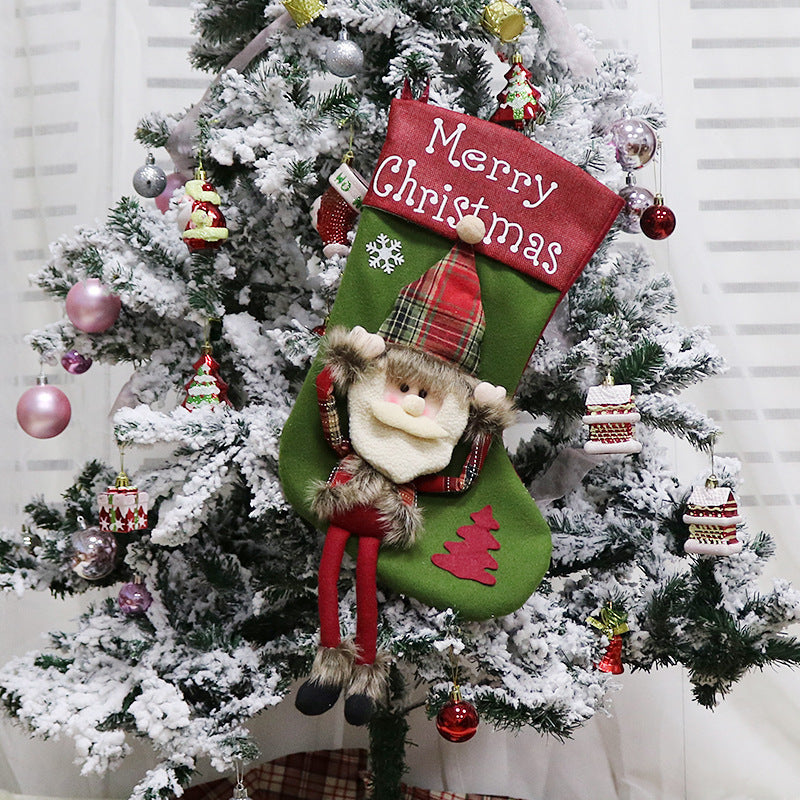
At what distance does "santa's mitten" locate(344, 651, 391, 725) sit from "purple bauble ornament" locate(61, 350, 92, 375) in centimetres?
55

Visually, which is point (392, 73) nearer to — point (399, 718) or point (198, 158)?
point (198, 158)

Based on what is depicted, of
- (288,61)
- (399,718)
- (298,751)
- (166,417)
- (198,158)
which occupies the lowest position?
(298,751)

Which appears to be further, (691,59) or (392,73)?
(691,59)

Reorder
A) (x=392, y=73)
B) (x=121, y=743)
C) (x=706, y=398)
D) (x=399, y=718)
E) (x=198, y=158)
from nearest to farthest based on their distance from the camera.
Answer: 1. (x=121, y=743)
2. (x=392, y=73)
3. (x=198, y=158)
4. (x=399, y=718)
5. (x=706, y=398)

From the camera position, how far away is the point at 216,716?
0.93 meters

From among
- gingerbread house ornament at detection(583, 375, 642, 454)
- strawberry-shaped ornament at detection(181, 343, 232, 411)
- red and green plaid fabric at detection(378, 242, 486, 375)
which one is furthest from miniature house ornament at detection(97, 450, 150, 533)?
gingerbread house ornament at detection(583, 375, 642, 454)

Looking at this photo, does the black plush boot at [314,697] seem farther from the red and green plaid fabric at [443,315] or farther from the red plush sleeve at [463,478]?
the red and green plaid fabric at [443,315]

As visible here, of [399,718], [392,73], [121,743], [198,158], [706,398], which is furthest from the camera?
[706,398]

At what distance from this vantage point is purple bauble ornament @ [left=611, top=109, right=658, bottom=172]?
3.61ft

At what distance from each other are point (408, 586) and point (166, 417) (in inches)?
13.0

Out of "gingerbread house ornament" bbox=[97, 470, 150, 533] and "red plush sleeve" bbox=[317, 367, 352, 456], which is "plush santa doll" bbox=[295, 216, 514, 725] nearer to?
A: "red plush sleeve" bbox=[317, 367, 352, 456]

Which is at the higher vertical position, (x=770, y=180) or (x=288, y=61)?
(x=288, y=61)

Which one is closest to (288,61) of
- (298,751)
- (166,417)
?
(166,417)

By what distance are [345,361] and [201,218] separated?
251mm
